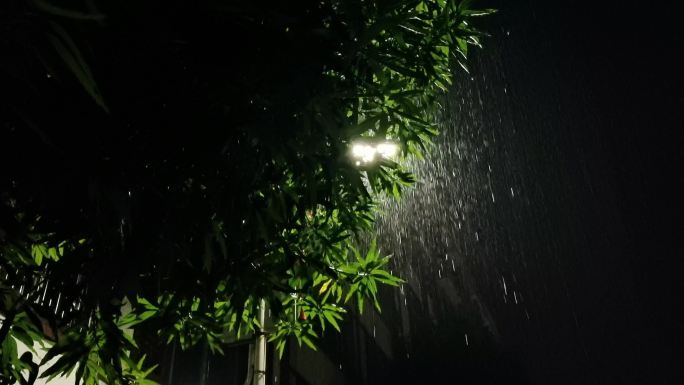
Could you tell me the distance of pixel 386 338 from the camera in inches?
645

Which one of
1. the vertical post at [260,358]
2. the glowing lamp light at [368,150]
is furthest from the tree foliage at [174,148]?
the vertical post at [260,358]

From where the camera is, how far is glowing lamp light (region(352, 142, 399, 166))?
2.91 meters

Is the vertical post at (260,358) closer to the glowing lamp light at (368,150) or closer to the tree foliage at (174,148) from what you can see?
the tree foliage at (174,148)

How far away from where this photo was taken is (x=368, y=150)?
9.88ft

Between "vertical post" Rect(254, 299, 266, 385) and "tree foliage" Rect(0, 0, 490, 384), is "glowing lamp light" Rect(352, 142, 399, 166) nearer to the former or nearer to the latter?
"tree foliage" Rect(0, 0, 490, 384)

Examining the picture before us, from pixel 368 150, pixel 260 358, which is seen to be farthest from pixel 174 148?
pixel 260 358

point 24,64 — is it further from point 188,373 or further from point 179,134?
point 188,373

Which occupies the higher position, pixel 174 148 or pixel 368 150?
pixel 368 150

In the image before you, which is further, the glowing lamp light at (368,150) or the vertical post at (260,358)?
the vertical post at (260,358)

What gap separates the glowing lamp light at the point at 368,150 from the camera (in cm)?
291

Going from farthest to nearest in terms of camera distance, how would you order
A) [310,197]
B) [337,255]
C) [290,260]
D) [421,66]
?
[337,255], [421,66], [290,260], [310,197]

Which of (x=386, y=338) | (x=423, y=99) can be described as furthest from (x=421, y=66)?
(x=386, y=338)

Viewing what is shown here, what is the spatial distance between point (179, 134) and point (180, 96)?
0.22 meters

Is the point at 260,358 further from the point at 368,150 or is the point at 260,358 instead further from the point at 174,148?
the point at 174,148
